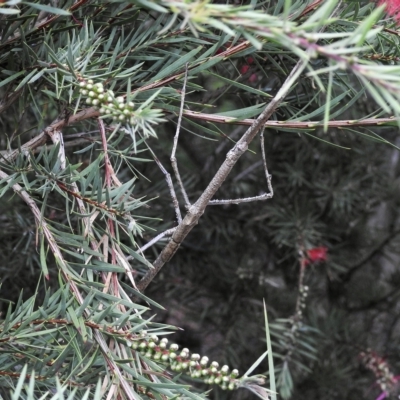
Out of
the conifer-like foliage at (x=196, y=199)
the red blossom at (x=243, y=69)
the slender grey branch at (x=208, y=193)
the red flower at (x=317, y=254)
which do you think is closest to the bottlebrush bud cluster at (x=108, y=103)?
the conifer-like foliage at (x=196, y=199)

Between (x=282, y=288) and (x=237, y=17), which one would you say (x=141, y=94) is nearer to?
(x=237, y=17)

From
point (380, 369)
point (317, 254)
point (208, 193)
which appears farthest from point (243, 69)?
point (380, 369)

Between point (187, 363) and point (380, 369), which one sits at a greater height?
point (187, 363)

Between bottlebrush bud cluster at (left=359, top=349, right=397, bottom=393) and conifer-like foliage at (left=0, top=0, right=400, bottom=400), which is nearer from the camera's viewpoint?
conifer-like foliage at (left=0, top=0, right=400, bottom=400)

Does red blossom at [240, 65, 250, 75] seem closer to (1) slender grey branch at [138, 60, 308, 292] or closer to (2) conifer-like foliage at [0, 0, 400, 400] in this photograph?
(2) conifer-like foliage at [0, 0, 400, 400]

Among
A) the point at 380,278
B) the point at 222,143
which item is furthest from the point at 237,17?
the point at 380,278

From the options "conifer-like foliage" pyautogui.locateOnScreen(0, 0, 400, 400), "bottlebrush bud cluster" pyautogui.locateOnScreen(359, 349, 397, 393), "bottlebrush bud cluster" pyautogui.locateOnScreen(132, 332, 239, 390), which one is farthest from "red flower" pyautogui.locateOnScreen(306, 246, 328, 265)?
"bottlebrush bud cluster" pyautogui.locateOnScreen(132, 332, 239, 390)

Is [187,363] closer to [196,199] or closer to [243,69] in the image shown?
[243,69]
